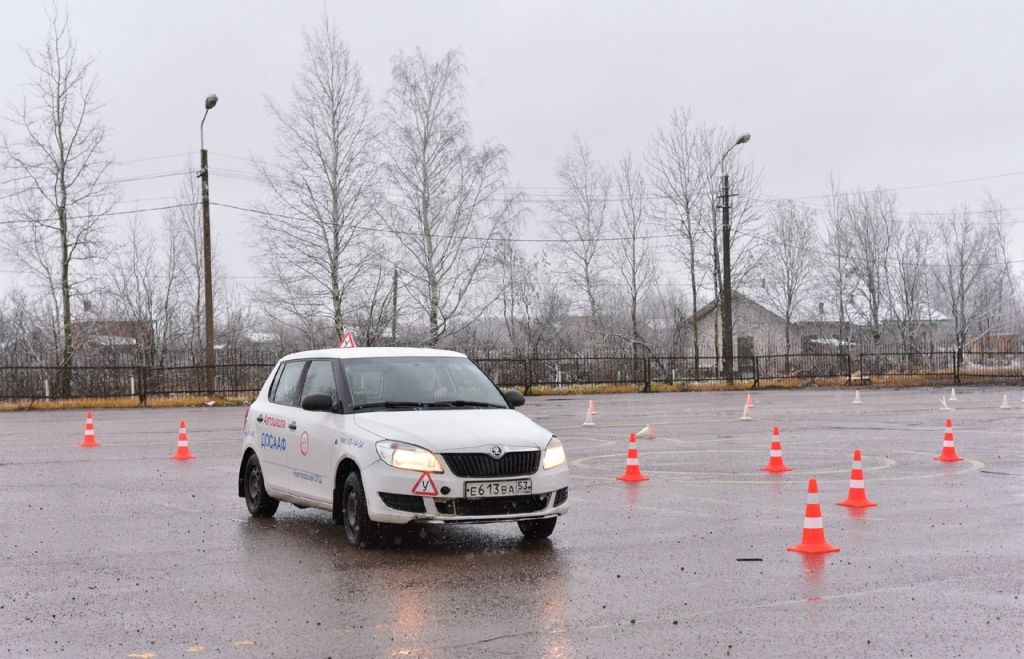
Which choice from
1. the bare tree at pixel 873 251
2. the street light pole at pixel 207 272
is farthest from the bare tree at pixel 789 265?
the street light pole at pixel 207 272

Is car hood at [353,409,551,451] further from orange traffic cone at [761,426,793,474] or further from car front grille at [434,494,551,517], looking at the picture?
orange traffic cone at [761,426,793,474]

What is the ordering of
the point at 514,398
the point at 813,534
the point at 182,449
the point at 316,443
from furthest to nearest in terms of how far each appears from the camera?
1. the point at 182,449
2. the point at 514,398
3. the point at 316,443
4. the point at 813,534

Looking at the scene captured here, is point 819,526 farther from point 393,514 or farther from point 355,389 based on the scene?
point 355,389

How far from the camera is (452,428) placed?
29.9 ft

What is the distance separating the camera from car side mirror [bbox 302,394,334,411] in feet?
31.8

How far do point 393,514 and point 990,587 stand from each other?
4292mm

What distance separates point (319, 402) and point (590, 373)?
3378 cm

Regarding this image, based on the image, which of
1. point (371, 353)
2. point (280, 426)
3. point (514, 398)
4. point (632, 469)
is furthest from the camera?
point (632, 469)

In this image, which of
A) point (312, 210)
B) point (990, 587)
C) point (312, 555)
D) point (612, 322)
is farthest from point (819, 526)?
point (612, 322)

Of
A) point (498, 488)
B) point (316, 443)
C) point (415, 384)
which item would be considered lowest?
point (498, 488)

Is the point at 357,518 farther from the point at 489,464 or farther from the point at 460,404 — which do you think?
the point at 460,404

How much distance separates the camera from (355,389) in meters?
9.95

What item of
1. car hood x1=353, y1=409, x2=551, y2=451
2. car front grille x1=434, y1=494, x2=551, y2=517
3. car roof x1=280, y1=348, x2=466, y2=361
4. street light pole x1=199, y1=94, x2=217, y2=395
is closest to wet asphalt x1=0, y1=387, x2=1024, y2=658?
car front grille x1=434, y1=494, x2=551, y2=517

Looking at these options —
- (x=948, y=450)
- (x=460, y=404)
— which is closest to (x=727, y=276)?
(x=948, y=450)
